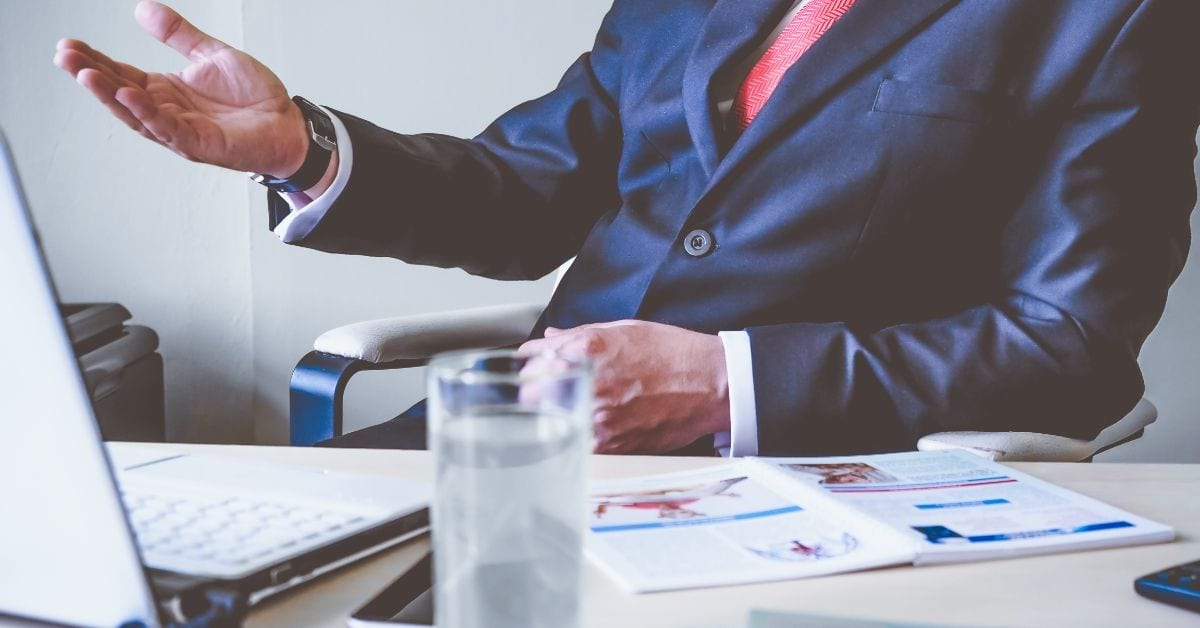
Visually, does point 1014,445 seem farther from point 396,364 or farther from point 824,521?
point 396,364

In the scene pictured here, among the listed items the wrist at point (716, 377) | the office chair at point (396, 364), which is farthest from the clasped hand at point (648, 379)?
the office chair at point (396, 364)

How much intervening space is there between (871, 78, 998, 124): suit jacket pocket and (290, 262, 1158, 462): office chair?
0.35m

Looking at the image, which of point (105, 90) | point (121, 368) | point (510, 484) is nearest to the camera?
point (510, 484)

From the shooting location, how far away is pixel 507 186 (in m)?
1.41

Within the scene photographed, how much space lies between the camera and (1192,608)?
52 centimetres

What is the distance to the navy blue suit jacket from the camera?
1033mm

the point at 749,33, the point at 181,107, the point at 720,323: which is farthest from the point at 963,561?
the point at 181,107

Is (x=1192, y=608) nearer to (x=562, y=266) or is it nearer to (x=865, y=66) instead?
(x=865, y=66)

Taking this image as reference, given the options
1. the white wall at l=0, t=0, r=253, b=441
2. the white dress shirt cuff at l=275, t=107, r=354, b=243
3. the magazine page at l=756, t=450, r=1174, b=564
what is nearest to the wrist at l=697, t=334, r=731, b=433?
the magazine page at l=756, t=450, r=1174, b=564

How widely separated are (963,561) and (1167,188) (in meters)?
0.68

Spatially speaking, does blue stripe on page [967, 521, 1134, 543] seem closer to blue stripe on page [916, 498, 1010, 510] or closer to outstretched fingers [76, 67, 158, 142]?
blue stripe on page [916, 498, 1010, 510]

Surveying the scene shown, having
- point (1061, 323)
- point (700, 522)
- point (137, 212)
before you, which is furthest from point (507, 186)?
point (137, 212)

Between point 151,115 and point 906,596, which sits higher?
point 151,115

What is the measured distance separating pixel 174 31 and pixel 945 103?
2.74 feet
